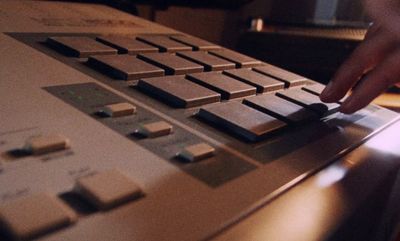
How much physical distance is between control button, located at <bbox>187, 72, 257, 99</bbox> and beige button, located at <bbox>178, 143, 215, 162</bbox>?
0.44ft

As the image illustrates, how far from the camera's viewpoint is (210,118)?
38 cm

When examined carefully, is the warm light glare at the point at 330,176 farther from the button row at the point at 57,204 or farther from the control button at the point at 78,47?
the control button at the point at 78,47

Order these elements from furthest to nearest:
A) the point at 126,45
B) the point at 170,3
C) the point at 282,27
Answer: the point at 282,27
the point at 170,3
the point at 126,45

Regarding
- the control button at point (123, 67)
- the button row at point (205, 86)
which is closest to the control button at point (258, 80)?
the button row at point (205, 86)

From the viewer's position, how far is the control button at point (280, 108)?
0.42 metres

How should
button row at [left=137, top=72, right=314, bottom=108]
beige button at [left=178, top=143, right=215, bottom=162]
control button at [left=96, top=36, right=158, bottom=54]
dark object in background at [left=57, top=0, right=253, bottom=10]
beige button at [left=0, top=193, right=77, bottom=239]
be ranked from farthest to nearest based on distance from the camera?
dark object in background at [left=57, top=0, right=253, bottom=10], control button at [left=96, top=36, right=158, bottom=54], button row at [left=137, top=72, right=314, bottom=108], beige button at [left=178, top=143, right=215, bottom=162], beige button at [left=0, top=193, right=77, bottom=239]

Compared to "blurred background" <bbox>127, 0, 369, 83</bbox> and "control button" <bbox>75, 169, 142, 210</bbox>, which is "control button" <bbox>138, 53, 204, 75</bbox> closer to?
"control button" <bbox>75, 169, 142, 210</bbox>

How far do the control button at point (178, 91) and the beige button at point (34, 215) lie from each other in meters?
0.19

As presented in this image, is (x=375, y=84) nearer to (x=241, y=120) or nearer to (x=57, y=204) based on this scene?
(x=241, y=120)

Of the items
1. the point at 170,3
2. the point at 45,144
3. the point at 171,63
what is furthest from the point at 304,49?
the point at 45,144

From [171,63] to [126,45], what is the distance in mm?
62

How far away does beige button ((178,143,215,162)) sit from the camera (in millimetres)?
298

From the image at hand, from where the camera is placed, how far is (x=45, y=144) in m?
0.26

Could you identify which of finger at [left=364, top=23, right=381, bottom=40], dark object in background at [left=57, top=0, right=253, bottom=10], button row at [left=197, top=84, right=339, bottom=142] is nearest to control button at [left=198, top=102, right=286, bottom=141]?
button row at [left=197, top=84, right=339, bottom=142]
